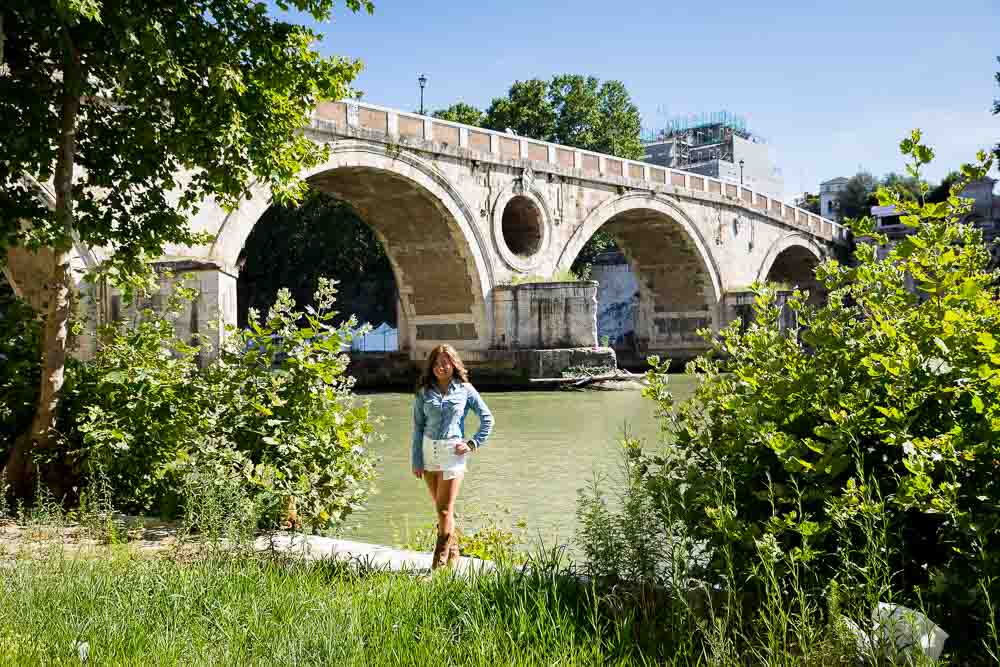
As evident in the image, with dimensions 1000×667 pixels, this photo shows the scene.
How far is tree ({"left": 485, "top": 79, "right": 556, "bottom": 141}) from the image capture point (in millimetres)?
40000

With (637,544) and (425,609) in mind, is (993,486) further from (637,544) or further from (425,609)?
(425,609)

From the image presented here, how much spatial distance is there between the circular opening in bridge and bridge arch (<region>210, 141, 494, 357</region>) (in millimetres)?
1877

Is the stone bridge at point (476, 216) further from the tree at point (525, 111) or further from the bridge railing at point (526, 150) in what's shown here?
the tree at point (525, 111)

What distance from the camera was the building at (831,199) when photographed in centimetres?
4991

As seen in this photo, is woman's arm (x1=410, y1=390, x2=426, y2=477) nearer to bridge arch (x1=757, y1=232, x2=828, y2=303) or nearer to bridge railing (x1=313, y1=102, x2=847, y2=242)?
bridge railing (x1=313, y1=102, x2=847, y2=242)

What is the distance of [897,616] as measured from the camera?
253cm

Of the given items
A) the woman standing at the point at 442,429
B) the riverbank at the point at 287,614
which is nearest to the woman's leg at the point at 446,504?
the woman standing at the point at 442,429

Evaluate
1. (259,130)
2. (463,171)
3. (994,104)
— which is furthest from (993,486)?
(463,171)

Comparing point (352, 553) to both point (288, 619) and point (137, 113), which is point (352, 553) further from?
point (137, 113)

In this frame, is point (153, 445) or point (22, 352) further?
point (22, 352)

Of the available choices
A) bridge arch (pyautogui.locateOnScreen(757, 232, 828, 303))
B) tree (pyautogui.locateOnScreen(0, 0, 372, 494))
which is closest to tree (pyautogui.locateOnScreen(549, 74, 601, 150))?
bridge arch (pyautogui.locateOnScreen(757, 232, 828, 303))

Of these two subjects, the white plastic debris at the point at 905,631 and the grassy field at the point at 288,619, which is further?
the grassy field at the point at 288,619

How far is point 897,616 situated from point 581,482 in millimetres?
5967

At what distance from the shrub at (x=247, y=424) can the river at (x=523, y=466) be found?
0.41m
